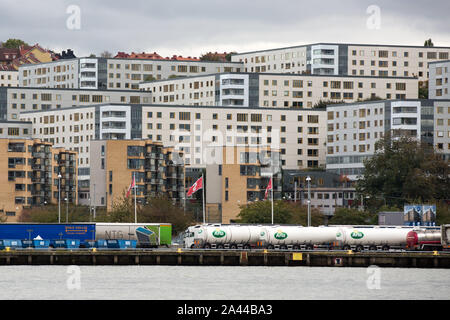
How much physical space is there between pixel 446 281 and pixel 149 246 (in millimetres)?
48659

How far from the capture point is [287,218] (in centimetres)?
18675

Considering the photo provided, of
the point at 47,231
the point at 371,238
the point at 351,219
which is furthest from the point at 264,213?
the point at 47,231

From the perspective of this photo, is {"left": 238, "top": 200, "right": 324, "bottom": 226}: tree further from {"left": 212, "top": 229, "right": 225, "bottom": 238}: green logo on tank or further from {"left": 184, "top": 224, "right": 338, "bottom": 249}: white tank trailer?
{"left": 212, "top": 229, "right": 225, "bottom": 238}: green logo on tank

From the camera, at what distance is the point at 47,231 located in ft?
484

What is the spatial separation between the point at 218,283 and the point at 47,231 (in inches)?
1742

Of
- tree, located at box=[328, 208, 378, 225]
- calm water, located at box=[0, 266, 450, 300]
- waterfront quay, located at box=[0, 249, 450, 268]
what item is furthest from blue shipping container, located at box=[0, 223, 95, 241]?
tree, located at box=[328, 208, 378, 225]

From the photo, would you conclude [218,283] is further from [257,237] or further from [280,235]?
[280,235]

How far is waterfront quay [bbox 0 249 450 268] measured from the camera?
130 m
